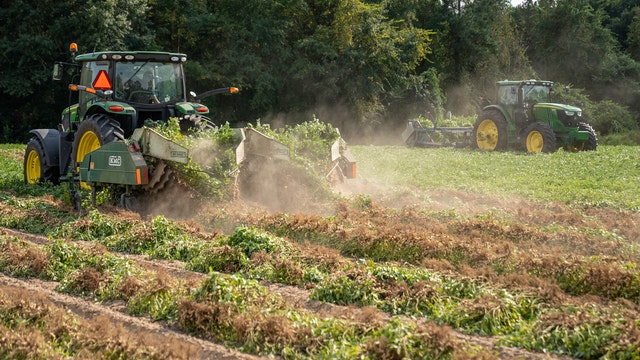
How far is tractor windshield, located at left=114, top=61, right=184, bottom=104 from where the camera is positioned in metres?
12.1

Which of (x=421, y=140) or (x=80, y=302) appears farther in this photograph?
(x=421, y=140)

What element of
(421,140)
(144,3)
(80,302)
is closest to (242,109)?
(144,3)

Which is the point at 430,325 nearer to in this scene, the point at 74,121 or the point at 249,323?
the point at 249,323

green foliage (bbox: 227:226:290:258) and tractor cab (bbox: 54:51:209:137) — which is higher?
tractor cab (bbox: 54:51:209:137)

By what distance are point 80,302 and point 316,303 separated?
2229mm

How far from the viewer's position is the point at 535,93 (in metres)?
23.0

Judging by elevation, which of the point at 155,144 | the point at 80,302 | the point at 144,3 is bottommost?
the point at 80,302

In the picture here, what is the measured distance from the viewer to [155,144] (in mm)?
10523

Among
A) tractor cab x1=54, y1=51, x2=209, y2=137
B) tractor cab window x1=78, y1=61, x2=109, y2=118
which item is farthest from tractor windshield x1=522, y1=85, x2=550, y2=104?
tractor cab window x1=78, y1=61, x2=109, y2=118

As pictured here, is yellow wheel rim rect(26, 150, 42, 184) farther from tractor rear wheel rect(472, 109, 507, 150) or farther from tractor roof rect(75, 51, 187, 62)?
tractor rear wheel rect(472, 109, 507, 150)

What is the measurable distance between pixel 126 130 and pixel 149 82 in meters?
1.00

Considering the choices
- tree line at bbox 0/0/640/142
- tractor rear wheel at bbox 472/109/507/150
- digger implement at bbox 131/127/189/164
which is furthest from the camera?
tree line at bbox 0/0/640/142

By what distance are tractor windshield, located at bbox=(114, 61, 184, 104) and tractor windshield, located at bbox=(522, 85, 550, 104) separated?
45.4ft

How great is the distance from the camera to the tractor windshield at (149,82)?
1214 centimetres
